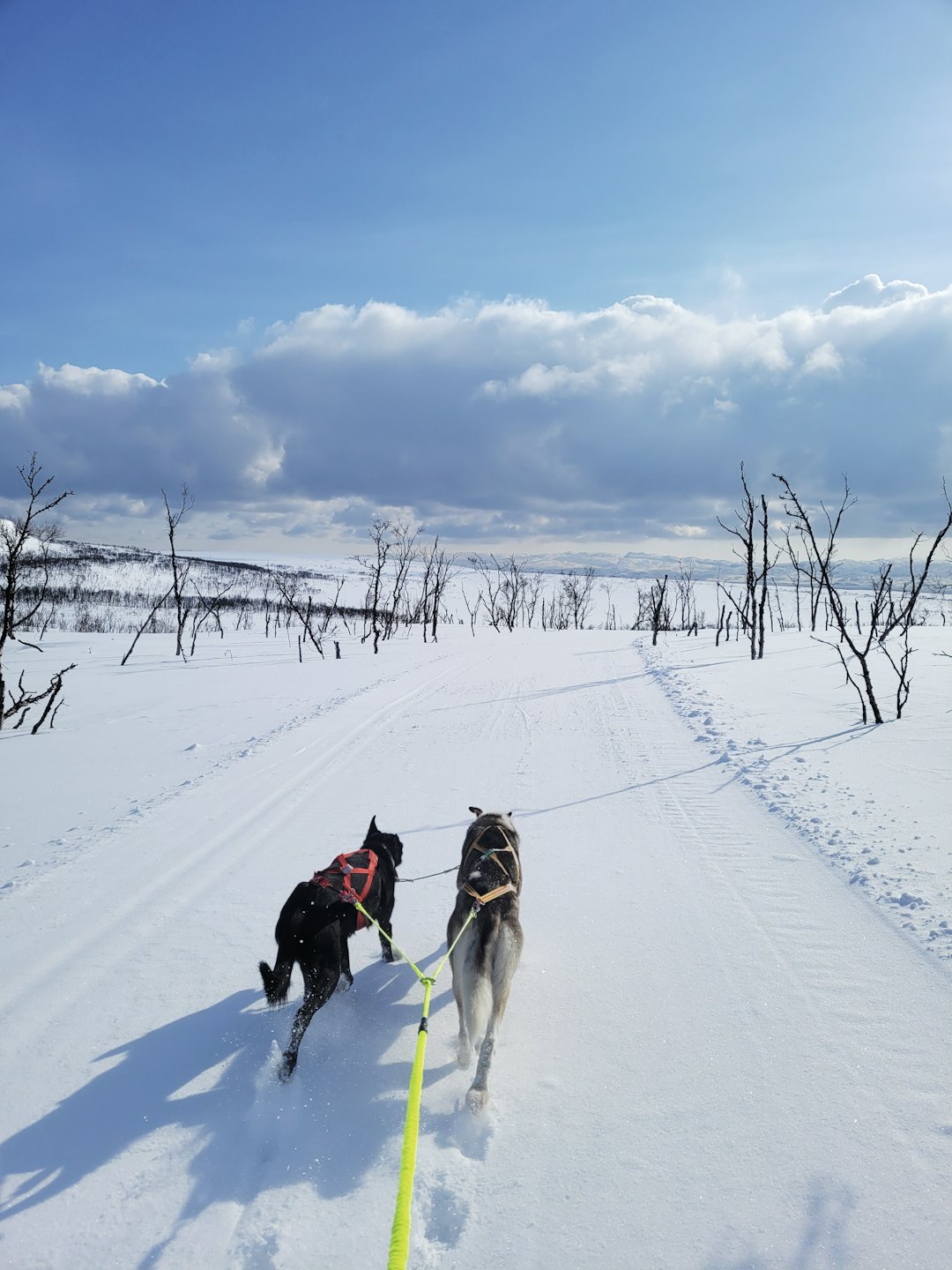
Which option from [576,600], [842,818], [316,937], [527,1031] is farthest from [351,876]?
[576,600]

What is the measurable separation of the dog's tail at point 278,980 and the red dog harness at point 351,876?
0.41m

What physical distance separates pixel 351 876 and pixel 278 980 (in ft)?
2.08

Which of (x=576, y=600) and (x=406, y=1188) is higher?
(x=576, y=600)

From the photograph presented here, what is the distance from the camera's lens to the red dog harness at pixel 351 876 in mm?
3410

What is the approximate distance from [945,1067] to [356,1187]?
2.85 m

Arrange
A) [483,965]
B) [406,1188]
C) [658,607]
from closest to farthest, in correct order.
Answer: [406,1188]
[483,965]
[658,607]

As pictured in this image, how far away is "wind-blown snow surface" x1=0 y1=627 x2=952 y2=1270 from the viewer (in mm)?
2381

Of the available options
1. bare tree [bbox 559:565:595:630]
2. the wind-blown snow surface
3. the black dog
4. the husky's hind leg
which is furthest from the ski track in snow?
bare tree [bbox 559:565:595:630]

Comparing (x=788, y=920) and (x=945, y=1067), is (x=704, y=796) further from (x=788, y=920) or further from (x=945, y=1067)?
(x=945, y=1067)

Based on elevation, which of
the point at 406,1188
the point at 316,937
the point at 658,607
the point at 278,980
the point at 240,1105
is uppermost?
the point at 658,607

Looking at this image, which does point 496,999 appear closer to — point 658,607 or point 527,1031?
point 527,1031

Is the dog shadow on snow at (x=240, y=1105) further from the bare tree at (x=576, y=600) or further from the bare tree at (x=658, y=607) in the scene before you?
the bare tree at (x=576, y=600)

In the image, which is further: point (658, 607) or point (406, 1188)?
point (658, 607)

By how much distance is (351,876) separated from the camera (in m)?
3.68
